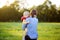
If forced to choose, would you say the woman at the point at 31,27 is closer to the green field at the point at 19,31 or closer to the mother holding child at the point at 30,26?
the mother holding child at the point at 30,26

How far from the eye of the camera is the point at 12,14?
3.90 meters

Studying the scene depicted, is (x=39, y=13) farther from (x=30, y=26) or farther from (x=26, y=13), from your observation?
(x=30, y=26)

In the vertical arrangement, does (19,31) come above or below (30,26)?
below

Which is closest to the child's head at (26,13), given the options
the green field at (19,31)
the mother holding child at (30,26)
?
the mother holding child at (30,26)

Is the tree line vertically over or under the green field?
over

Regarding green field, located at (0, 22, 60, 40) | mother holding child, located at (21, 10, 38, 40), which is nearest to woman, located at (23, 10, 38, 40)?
mother holding child, located at (21, 10, 38, 40)

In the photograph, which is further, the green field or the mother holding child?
the green field

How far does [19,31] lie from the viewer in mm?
3842

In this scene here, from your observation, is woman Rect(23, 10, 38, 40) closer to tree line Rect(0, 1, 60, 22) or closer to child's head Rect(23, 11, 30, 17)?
child's head Rect(23, 11, 30, 17)

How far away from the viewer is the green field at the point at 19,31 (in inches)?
151

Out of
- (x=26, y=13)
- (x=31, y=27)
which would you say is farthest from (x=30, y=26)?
(x=26, y=13)

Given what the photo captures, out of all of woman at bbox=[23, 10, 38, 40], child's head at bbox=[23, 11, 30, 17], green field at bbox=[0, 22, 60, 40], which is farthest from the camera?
green field at bbox=[0, 22, 60, 40]

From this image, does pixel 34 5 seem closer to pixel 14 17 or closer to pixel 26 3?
pixel 26 3

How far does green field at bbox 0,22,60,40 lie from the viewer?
12.6 ft
